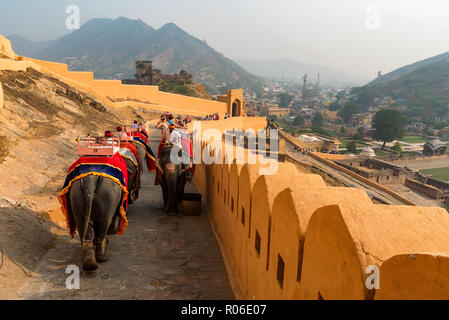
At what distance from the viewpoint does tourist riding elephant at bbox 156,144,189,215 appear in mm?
8336

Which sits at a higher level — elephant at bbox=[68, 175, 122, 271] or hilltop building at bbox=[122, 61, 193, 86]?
hilltop building at bbox=[122, 61, 193, 86]

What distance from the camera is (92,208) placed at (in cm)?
564

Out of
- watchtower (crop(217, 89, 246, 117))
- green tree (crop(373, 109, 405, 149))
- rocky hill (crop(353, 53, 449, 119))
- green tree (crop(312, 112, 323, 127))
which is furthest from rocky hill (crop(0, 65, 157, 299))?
rocky hill (crop(353, 53, 449, 119))

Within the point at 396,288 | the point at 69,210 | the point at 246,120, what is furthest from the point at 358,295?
the point at 246,120

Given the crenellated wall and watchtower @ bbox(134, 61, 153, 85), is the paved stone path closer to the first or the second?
the crenellated wall

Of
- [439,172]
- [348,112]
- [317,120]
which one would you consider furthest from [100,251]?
[348,112]

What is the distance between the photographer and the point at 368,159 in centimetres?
5266

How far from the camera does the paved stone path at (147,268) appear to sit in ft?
17.5

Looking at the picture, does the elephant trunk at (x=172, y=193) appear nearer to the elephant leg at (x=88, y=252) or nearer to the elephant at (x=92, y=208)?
the elephant at (x=92, y=208)

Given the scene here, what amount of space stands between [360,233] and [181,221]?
6483mm

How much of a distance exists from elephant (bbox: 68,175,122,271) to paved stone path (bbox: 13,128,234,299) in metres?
0.44

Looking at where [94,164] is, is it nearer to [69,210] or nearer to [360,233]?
[69,210]

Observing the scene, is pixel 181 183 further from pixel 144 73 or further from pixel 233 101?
pixel 144 73

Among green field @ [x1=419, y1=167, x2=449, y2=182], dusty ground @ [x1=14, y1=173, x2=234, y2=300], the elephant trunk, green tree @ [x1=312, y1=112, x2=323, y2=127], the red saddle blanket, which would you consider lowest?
green field @ [x1=419, y1=167, x2=449, y2=182]
